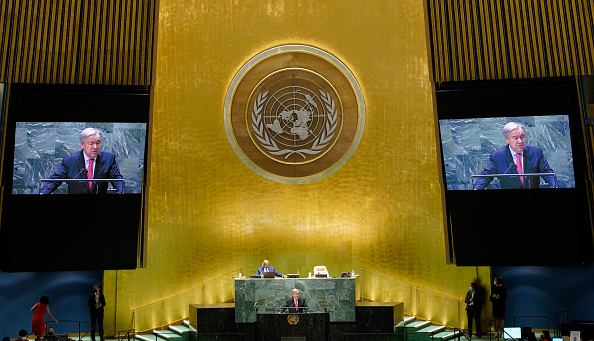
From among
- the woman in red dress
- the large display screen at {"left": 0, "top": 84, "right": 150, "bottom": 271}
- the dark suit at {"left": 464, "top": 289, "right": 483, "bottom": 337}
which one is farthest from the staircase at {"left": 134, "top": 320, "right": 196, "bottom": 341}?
the dark suit at {"left": 464, "top": 289, "right": 483, "bottom": 337}

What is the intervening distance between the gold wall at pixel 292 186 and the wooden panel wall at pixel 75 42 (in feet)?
1.96

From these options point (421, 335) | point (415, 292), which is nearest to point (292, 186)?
point (415, 292)

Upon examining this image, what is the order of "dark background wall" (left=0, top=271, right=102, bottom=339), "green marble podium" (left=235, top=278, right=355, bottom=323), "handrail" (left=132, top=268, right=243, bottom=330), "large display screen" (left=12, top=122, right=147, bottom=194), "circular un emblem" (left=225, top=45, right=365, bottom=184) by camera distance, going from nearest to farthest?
"green marble podium" (left=235, top=278, right=355, bottom=323), "large display screen" (left=12, top=122, right=147, bottom=194), "dark background wall" (left=0, top=271, right=102, bottom=339), "handrail" (left=132, top=268, right=243, bottom=330), "circular un emblem" (left=225, top=45, right=365, bottom=184)

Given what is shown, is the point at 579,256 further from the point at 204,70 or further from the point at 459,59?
the point at 204,70

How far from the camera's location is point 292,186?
45.2ft

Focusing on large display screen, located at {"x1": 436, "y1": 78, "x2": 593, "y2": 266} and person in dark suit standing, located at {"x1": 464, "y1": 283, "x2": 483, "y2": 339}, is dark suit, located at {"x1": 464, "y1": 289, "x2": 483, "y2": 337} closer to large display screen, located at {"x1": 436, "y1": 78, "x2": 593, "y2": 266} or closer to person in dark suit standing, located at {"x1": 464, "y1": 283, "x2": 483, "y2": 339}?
person in dark suit standing, located at {"x1": 464, "y1": 283, "x2": 483, "y2": 339}

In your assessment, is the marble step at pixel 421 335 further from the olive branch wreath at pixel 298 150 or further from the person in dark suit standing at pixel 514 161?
the olive branch wreath at pixel 298 150

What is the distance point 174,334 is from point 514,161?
22.9ft

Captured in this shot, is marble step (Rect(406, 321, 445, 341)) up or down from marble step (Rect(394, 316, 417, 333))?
down

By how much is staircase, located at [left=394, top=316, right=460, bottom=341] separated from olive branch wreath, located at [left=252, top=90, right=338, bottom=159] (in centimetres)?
375

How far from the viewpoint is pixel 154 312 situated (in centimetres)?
1310

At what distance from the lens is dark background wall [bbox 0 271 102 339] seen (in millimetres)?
12812

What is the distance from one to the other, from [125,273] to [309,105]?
483cm

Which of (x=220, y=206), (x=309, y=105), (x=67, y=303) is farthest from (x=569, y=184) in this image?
(x=67, y=303)
